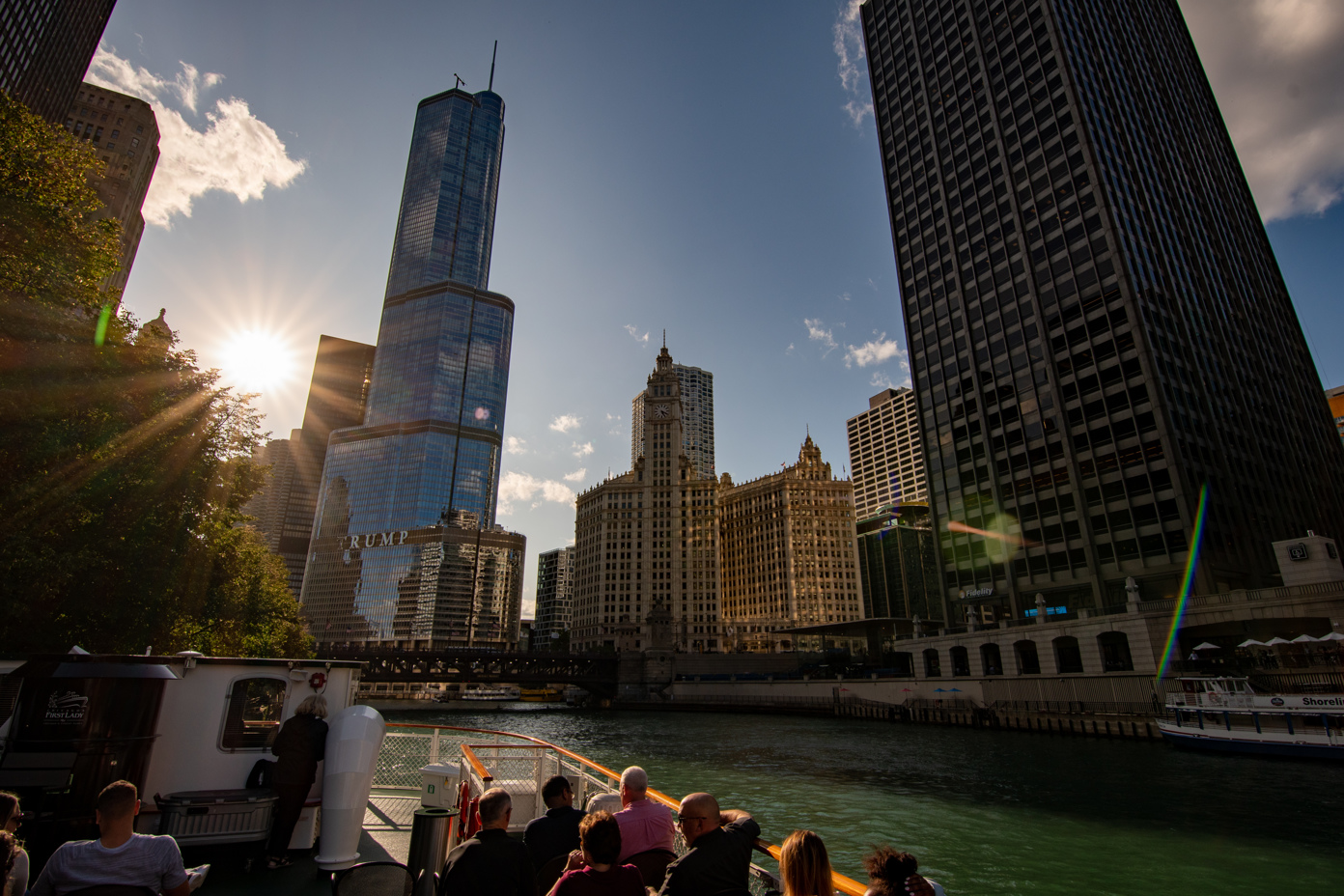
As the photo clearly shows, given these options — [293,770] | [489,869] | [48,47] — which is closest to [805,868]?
[489,869]

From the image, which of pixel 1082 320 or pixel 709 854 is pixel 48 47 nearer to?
pixel 709 854

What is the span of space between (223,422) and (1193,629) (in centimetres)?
7236

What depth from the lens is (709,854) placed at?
230 inches

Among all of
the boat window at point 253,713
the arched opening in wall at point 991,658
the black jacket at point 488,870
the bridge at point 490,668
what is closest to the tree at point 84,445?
the boat window at point 253,713

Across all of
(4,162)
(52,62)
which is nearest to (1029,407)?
(4,162)

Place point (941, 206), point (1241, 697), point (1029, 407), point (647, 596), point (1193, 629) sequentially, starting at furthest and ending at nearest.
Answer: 1. point (647, 596)
2. point (941, 206)
3. point (1029, 407)
4. point (1193, 629)
5. point (1241, 697)

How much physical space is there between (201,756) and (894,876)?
9.92m

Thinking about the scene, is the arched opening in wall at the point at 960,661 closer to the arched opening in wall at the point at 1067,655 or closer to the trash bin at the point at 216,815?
the arched opening in wall at the point at 1067,655

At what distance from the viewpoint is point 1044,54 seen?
85188 mm

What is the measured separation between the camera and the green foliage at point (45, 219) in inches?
796

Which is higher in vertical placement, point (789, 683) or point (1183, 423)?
point (1183, 423)

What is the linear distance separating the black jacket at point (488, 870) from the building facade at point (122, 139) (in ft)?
474

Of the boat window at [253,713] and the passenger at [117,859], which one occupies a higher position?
the boat window at [253,713]

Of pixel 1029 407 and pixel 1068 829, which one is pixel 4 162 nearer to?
pixel 1068 829
